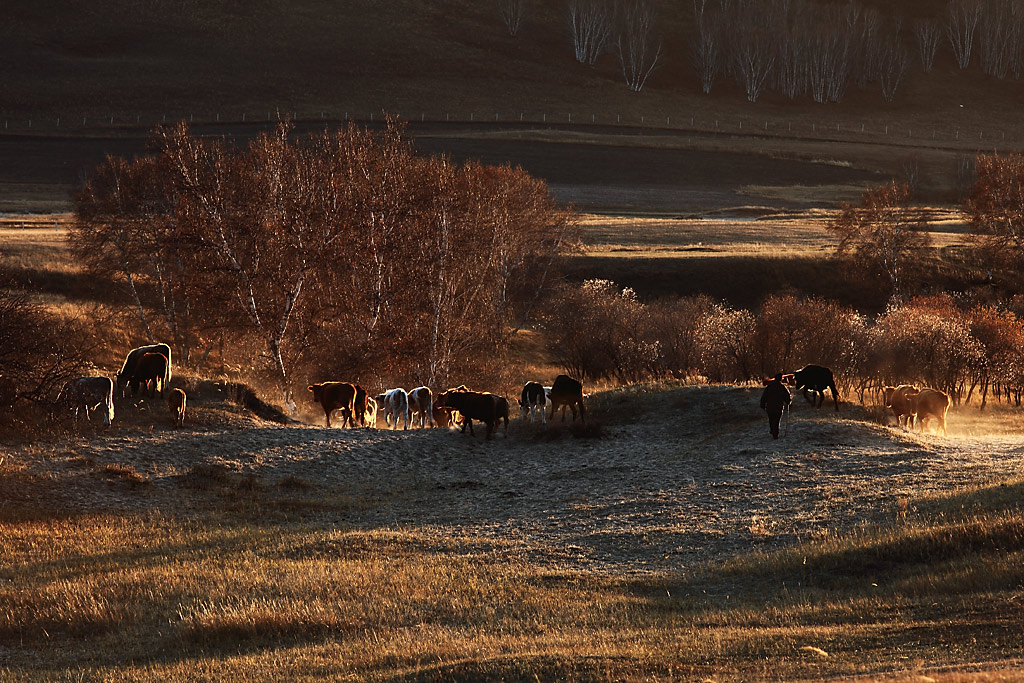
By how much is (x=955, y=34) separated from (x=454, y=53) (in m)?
92.4

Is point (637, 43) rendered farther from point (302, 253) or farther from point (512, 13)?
point (302, 253)

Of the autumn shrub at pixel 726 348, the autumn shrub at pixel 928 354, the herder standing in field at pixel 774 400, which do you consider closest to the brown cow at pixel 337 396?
the herder standing in field at pixel 774 400

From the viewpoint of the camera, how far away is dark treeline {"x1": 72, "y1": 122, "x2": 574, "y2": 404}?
38812mm

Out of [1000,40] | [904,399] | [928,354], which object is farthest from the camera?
[1000,40]

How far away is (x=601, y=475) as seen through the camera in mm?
24797

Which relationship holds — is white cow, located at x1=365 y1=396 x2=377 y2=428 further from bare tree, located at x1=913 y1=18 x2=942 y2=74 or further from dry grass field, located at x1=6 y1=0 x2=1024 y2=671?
bare tree, located at x1=913 y1=18 x2=942 y2=74

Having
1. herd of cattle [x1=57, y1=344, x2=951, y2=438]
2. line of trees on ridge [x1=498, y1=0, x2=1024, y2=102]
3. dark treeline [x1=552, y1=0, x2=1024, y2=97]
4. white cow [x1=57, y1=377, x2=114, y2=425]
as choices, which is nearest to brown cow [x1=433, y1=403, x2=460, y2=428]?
herd of cattle [x1=57, y1=344, x2=951, y2=438]

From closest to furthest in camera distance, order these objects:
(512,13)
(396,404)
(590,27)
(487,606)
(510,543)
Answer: (487,606) → (510,543) → (396,404) → (590,27) → (512,13)

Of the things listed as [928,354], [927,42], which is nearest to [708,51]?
[927,42]

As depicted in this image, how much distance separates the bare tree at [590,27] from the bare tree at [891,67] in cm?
4645

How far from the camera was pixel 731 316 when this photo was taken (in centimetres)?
4972

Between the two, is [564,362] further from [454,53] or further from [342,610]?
[454,53]

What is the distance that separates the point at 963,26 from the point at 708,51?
52.4 metres

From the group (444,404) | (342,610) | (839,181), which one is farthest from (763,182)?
(342,610)
